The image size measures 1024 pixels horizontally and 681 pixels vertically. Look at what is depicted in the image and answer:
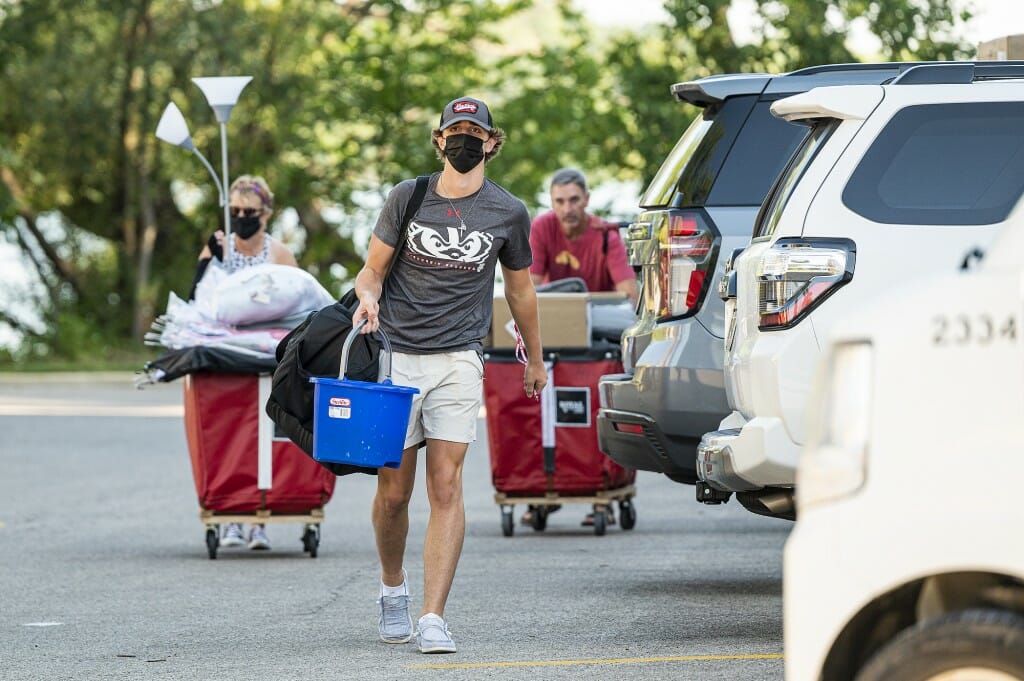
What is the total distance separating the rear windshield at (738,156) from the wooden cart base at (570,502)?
3.29 m

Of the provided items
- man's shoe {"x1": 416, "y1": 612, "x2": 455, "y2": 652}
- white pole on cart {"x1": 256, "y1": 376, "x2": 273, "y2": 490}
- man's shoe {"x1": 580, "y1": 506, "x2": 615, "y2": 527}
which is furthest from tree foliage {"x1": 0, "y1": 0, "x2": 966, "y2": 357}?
man's shoe {"x1": 416, "y1": 612, "x2": 455, "y2": 652}

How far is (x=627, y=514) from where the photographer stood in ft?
37.7

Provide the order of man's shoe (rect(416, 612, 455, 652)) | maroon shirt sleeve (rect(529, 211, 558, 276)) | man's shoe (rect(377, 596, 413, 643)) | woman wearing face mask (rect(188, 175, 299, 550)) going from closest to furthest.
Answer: man's shoe (rect(416, 612, 455, 652)) → man's shoe (rect(377, 596, 413, 643)) → woman wearing face mask (rect(188, 175, 299, 550)) → maroon shirt sleeve (rect(529, 211, 558, 276))

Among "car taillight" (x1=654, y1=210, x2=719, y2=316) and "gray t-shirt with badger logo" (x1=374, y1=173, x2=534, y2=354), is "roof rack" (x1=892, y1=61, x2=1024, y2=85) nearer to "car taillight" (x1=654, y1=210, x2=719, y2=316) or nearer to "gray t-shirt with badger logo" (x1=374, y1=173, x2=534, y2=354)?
"car taillight" (x1=654, y1=210, x2=719, y2=316)

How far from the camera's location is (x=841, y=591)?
152 inches

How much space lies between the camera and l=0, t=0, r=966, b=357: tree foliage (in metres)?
36.8

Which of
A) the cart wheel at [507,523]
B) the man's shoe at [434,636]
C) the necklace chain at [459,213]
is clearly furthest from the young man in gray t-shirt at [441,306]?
the cart wheel at [507,523]

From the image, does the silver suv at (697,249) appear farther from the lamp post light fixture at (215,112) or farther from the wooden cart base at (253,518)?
the lamp post light fixture at (215,112)

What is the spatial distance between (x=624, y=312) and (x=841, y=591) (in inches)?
287

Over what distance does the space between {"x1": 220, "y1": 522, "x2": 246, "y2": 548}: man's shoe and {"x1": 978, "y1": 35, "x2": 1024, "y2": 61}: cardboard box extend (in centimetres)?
516

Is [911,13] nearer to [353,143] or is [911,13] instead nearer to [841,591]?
[353,143]

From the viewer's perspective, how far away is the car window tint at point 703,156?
795 centimetres

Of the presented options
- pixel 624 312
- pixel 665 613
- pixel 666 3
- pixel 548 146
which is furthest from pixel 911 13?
pixel 665 613

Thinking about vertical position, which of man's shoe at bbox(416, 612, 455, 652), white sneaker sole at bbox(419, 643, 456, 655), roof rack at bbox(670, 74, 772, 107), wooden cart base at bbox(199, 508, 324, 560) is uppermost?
roof rack at bbox(670, 74, 772, 107)
